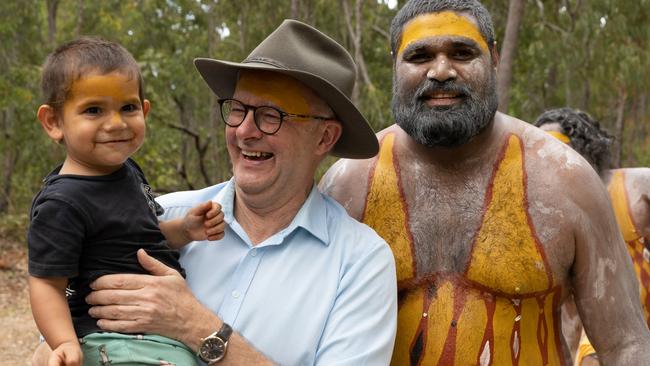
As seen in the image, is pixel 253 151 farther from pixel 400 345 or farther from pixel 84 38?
pixel 400 345

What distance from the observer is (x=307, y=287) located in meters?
2.44

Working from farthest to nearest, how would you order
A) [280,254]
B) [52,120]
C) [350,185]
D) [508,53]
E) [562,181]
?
1. [508,53]
2. [350,185]
3. [562,181]
4. [280,254]
5. [52,120]

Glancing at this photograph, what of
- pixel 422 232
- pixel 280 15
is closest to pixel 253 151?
pixel 422 232

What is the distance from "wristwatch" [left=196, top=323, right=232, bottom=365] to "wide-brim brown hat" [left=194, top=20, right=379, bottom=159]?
2.64 ft

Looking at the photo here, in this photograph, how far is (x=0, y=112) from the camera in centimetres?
1587

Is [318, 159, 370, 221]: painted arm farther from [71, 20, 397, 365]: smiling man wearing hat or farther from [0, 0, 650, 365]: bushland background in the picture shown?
[0, 0, 650, 365]: bushland background

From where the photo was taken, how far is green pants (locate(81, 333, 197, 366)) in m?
2.20

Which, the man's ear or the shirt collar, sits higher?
the man's ear

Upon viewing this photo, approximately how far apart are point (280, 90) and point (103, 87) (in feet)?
1.87

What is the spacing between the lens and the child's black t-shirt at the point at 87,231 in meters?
2.17

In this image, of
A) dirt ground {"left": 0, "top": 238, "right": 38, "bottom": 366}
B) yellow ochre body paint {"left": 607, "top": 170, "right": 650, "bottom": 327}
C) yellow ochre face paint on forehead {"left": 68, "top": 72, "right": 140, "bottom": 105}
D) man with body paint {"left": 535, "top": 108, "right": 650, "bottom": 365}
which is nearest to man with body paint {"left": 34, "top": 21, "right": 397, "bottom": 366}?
yellow ochre face paint on forehead {"left": 68, "top": 72, "right": 140, "bottom": 105}

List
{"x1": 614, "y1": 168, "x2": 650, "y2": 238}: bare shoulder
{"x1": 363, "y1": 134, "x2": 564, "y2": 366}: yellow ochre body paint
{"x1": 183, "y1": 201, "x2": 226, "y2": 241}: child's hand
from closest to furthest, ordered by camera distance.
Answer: {"x1": 183, "y1": 201, "x2": 226, "y2": 241}: child's hand
{"x1": 363, "y1": 134, "x2": 564, "y2": 366}: yellow ochre body paint
{"x1": 614, "y1": 168, "x2": 650, "y2": 238}: bare shoulder

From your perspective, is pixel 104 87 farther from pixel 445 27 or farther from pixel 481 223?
pixel 481 223

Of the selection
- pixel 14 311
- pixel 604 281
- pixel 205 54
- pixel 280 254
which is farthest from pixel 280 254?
pixel 205 54
